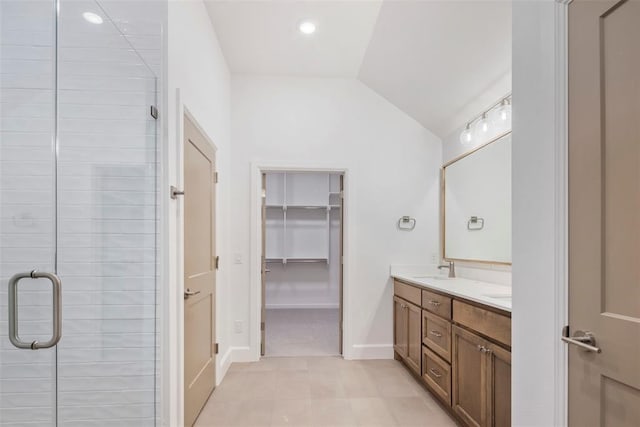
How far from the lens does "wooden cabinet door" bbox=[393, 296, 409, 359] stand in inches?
131

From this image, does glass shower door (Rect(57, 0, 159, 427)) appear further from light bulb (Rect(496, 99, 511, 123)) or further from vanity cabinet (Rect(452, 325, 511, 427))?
light bulb (Rect(496, 99, 511, 123))

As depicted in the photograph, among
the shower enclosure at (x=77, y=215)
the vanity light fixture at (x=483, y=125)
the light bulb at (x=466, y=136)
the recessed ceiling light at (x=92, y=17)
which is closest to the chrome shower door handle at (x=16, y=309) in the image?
the shower enclosure at (x=77, y=215)

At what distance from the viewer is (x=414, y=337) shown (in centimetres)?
309

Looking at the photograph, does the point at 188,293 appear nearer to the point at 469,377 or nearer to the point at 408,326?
the point at 469,377

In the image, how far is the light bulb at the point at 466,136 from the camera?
125 inches

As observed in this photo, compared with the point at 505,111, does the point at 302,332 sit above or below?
below

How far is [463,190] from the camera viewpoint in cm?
333

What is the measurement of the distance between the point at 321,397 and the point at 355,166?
7.04 feet

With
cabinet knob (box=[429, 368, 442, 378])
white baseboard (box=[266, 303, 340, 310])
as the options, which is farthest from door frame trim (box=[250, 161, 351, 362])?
white baseboard (box=[266, 303, 340, 310])

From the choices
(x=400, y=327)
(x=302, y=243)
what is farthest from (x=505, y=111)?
(x=302, y=243)

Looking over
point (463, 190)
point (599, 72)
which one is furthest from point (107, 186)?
point (463, 190)

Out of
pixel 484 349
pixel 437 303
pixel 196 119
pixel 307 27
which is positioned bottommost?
pixel 484 349

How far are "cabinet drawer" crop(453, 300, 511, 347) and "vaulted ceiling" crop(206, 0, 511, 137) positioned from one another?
1624 millimetres

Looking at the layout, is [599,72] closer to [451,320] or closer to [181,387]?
[451,320]
